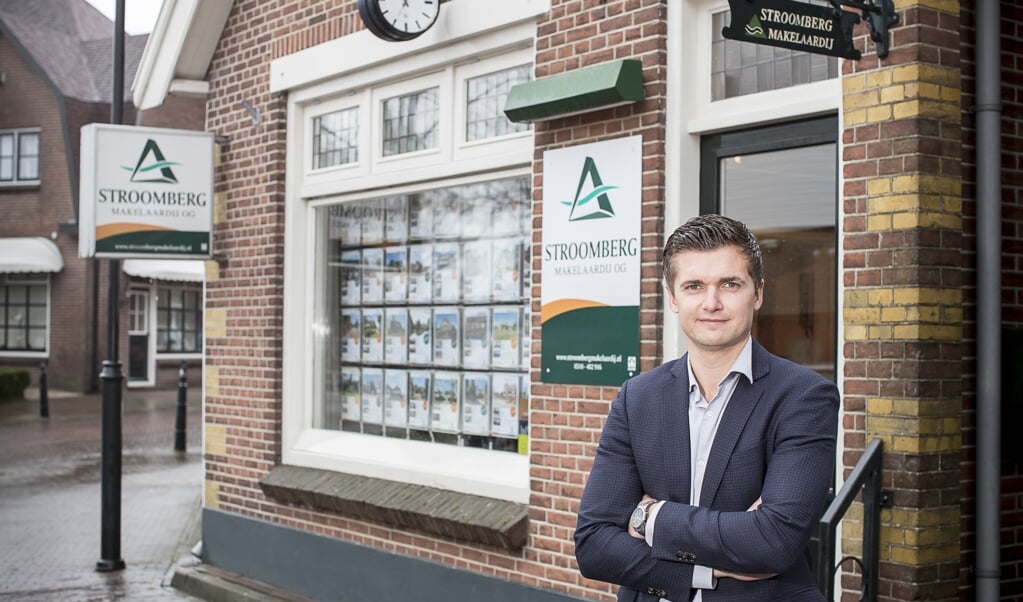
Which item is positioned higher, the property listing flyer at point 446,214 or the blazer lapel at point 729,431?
the property listing flyer at point 446,214

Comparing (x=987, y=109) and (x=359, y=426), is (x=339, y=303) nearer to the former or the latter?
(x=359, y=426)

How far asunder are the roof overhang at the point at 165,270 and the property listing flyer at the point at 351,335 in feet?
66.6

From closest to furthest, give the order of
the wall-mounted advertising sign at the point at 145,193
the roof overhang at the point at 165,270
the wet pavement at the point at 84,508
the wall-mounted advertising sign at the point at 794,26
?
the wall-mounted advertising sign at the point at 794,26 < the wall-mounted advertising sign at the point at 145,193 < the wet pavement at the point at 84,508 < the roof overhang at the point at 165,270

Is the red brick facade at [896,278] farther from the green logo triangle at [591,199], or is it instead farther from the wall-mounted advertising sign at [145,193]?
the wall-mounted advertising sign at [145,193]

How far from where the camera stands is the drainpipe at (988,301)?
4.73 meters

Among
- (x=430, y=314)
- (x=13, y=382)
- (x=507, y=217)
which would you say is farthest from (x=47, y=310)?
(x=507, y=217)

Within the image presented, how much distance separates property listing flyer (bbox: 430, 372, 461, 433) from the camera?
7.63 meters

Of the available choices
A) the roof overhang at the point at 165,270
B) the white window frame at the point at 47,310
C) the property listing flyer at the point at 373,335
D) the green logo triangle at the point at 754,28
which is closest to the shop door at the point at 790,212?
the green logo triangle at the point at 754,28

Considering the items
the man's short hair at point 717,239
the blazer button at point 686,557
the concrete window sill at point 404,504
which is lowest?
the concrete window sill at point 404,504

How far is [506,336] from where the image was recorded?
285 inches

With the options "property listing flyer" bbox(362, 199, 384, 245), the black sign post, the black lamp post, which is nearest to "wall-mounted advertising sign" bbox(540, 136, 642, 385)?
the black sign post

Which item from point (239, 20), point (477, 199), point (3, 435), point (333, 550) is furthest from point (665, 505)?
point (3, 435)

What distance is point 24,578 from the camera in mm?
9031

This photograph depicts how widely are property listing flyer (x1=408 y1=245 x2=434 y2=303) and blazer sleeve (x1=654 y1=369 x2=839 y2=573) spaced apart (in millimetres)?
5372
